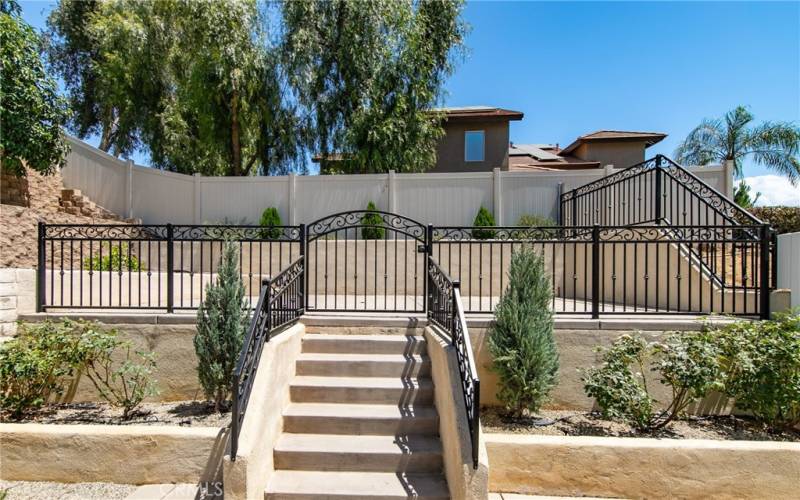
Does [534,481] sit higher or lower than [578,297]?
lower

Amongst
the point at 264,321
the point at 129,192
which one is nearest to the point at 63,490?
the point at 264,321

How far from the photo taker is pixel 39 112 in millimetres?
7730

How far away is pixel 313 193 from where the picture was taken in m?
11.2

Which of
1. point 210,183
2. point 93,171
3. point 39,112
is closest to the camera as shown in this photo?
point 39,112

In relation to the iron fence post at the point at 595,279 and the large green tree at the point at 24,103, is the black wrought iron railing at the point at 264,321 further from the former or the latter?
the large green tree at the point at 24,103

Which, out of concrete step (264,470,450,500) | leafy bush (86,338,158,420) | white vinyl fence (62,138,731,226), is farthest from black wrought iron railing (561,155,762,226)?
leafy bush (86,338,158,420)

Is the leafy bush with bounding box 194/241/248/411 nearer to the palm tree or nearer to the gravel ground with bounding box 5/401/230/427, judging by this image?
the gravel ground with bounding box 5/401/230/427

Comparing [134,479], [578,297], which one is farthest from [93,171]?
[578,297]

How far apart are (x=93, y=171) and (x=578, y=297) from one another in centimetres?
1180

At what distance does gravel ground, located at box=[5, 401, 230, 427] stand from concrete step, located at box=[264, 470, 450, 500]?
1092mm

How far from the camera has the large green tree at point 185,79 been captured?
42.7 feet

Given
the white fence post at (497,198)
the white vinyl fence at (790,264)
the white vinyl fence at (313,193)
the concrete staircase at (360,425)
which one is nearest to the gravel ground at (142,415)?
the concrete staircase at (360,425)

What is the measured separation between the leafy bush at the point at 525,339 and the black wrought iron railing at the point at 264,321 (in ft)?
7.58

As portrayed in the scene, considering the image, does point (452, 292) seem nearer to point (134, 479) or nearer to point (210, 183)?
point (134, 479)
